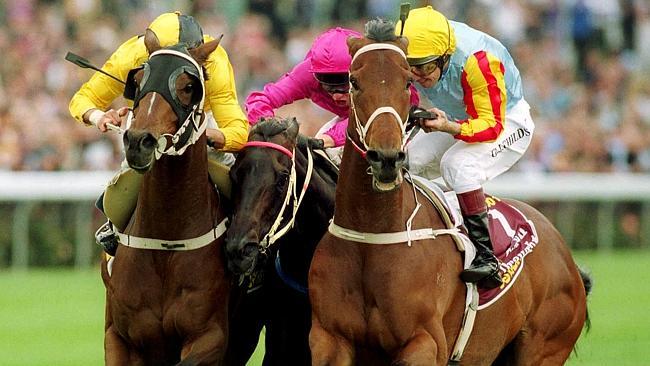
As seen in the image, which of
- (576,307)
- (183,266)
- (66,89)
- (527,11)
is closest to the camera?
(183,266)

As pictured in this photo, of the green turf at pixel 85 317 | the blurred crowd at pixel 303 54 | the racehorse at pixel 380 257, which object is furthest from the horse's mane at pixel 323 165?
the blurred crowd at pixel 303 54

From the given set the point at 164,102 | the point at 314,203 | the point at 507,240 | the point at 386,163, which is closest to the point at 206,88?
the point at 164,102

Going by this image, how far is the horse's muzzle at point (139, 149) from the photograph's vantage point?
579 cm

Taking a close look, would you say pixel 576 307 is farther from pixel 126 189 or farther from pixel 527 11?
pixel 527 11

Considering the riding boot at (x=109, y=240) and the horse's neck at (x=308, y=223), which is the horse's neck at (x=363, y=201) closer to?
the horse's neck at (x=308, y=223)

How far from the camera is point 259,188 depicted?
6.68m

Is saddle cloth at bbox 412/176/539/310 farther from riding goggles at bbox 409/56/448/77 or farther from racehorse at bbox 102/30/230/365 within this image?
racehorse at bbox 102/30/230/365

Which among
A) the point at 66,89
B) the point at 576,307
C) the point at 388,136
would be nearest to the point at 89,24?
the point at 66,89

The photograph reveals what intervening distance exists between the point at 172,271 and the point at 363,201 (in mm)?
885

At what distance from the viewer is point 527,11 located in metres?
19.1

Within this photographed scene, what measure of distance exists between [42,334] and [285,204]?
4.68m

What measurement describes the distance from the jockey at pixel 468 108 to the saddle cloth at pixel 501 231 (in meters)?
0.09

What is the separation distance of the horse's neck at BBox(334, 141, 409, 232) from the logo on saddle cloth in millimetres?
766

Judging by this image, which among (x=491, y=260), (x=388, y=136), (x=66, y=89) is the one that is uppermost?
(x=388, y=136)
